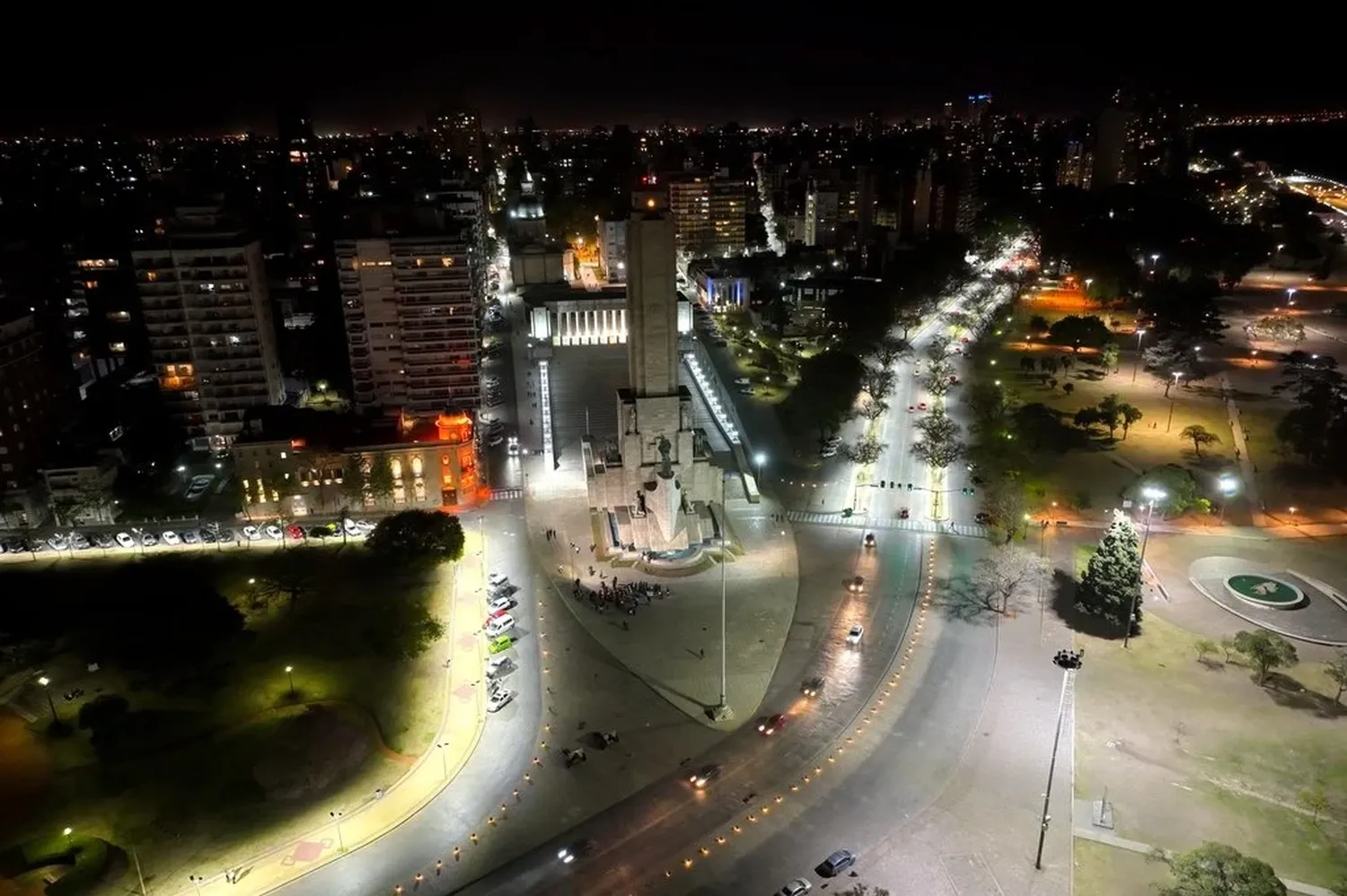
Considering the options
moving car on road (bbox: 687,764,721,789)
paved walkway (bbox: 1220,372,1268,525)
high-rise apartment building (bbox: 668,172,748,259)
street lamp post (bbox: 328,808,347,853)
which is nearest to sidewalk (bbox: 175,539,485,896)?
street lamp post (bbox: 328,808,347,853)

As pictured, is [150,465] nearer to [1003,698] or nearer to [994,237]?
[1003,698]

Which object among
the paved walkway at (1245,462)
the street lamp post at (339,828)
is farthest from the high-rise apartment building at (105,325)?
the paved walkway at (1245,462)

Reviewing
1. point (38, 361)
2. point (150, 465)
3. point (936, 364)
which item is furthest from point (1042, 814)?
point (38, 361)

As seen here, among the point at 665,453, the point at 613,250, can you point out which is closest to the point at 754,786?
the point at 665,453

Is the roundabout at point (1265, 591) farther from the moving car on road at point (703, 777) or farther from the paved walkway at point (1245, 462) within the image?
the moving car on road at point (703, 777)

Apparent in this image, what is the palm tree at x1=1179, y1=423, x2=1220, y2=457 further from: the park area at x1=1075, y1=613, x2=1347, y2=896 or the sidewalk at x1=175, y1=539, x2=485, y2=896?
the sidewalk at x1=175, y1=539, x2=485, y2=896

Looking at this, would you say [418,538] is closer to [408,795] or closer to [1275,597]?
[408,795]
